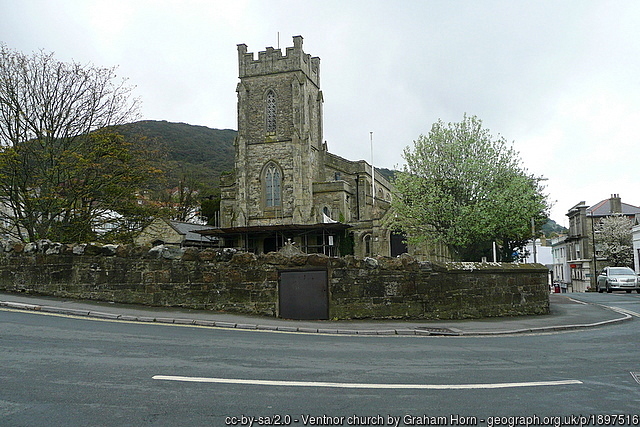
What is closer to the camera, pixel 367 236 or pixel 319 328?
pixel 319 328

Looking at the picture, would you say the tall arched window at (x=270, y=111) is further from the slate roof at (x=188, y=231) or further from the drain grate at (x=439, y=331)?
the drain grate at (x=439, y=331)

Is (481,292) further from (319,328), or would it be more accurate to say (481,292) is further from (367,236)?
(367,236)

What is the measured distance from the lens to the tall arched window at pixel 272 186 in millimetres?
53875

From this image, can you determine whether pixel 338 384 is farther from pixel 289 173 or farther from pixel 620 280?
pixel 289 173

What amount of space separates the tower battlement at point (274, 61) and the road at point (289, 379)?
1887 inches

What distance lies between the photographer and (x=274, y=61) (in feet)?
182

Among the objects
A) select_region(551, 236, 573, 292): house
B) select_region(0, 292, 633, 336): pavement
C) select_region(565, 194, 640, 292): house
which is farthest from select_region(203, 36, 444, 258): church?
select_region(551, 236, 573, 292): house

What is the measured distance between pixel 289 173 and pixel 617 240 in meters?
38.7

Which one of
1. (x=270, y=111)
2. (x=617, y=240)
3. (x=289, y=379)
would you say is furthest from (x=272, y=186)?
(x=289, y=379)

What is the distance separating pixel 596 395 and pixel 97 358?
246 inches

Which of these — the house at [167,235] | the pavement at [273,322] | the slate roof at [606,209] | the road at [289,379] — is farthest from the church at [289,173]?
the road at [289,379]

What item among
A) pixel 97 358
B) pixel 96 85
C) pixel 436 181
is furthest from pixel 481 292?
pixel 96 85

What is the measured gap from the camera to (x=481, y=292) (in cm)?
1538

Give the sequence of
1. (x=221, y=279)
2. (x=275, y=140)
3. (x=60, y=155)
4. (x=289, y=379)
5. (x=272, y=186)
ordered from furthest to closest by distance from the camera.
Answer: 1. (x=272, y=186)
2. (x=275, y=140)
3. (x=60, y=155)
4. (x=221, y=279)
5. (x=289, y=379)
